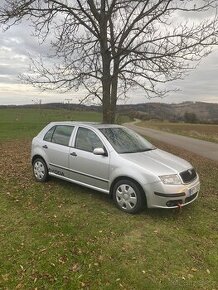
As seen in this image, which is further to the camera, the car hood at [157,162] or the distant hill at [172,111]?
the distant hill at [172,111]

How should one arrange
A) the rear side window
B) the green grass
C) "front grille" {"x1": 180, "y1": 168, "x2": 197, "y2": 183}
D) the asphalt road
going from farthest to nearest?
the green grass < the asphalt road < the rear side window < "front grille" {"x1": 180, "y1": 168, "x2": 197, "y2": 183}

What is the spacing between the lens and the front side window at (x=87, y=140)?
22.6ft

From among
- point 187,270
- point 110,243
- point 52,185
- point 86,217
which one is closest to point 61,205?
point 86,217

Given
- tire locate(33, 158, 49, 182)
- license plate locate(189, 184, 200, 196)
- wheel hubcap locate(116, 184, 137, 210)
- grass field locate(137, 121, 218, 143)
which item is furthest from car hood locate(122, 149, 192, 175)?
grass field locate(137, 121, 218, 143)

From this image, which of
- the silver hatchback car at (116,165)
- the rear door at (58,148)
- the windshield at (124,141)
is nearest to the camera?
the silver hatchback car at (116,165)

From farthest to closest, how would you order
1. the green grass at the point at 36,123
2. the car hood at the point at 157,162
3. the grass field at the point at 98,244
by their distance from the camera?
1. the green grass at the point at 36,123
2. the car hood at the point at 157,162
3. the grass field at the point at 98,244

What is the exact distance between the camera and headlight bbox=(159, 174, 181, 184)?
19.3ft

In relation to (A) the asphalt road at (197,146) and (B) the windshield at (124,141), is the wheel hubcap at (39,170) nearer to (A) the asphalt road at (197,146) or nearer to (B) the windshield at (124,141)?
(B) the windshield at (124,141)

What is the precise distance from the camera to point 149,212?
6348mm

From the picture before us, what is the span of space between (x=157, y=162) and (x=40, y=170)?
10.4ft

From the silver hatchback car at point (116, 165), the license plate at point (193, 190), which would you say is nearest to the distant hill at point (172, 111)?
the silver hatchback car at point (116, 165)

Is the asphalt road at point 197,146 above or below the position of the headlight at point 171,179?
below

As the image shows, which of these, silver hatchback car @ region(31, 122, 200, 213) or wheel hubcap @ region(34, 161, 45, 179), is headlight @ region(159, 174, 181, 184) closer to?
silver hatchback car @ region(31, 122, 200, 213)

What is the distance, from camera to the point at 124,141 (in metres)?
7.09
